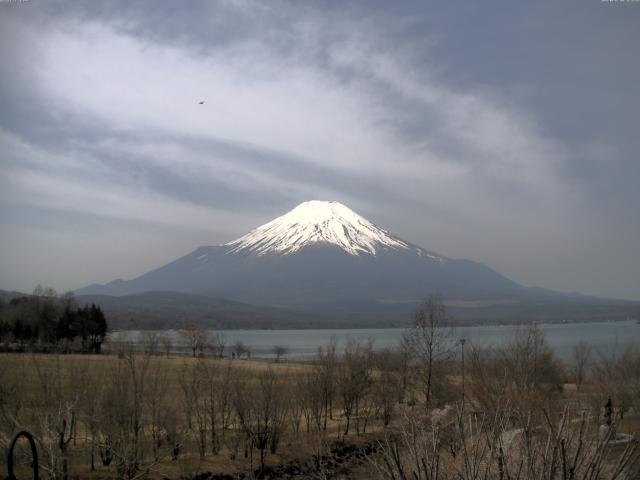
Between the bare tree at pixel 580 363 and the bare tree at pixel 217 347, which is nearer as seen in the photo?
the bare tree at pixel 580 363

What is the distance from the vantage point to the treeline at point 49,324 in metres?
73.4

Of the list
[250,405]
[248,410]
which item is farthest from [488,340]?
[248,410]

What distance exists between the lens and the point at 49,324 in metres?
78.1

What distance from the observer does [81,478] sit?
20062 mm

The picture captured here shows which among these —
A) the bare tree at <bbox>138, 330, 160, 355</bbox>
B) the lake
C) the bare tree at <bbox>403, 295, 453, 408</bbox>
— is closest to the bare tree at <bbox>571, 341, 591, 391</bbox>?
the lake

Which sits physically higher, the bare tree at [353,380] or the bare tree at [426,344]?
the bare tree at [426,344]

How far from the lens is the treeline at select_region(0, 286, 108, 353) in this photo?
73.4 meters

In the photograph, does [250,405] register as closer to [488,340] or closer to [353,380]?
[353,380]

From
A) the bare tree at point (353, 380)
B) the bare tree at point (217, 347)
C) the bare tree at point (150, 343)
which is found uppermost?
the bare tree at point (150, 343)

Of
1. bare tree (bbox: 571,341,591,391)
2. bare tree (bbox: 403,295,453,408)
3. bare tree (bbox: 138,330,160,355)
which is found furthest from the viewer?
bare tree (bbox: 571,341,591,391)

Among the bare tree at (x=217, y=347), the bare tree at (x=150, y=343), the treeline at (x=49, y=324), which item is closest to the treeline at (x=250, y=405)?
the bare tree at (x=150, y=343)

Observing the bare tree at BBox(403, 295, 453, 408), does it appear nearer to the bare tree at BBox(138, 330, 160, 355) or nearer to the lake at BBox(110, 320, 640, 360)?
the lake at BBox(110, 320, 640, 360)

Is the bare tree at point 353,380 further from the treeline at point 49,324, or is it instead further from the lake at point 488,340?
the treeline at point 49,324

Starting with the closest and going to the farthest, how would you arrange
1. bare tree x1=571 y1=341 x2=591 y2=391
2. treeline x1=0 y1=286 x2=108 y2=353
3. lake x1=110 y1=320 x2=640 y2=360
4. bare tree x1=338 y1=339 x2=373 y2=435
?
bare tree x1=338 y1=339 x2=373 y2=435
bare tree x1=571 y1=341 x2=591 y2=391
lake x1=110 y1=320 x2=640 y2=360
treeline x1=0 y1=286 x2=108 y2=353
